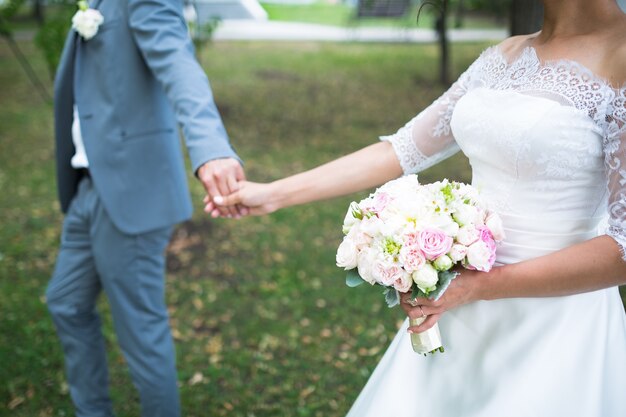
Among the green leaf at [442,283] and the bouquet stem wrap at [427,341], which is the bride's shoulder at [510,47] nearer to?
the green leaf at [442,283]

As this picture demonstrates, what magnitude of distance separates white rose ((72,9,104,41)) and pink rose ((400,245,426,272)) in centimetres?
189

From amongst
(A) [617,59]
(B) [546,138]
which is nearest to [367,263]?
(B) [546,138]

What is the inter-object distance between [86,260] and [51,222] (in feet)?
12.5

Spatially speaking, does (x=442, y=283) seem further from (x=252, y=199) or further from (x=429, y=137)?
(x=252, y=199)

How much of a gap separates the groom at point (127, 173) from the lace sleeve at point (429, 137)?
75cm

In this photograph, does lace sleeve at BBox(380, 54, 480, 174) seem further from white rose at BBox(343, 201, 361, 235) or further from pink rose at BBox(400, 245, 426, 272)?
pink rose at BBox(400, 245, 426, 272)

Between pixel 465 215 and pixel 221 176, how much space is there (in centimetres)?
124

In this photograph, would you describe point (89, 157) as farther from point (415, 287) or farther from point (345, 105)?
point (345, 105)

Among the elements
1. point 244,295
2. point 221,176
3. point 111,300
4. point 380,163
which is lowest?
point 244,295

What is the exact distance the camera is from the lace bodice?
72.4 inches

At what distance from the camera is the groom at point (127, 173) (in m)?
2.87

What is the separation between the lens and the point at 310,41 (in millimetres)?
17234

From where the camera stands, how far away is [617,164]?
1.80 m

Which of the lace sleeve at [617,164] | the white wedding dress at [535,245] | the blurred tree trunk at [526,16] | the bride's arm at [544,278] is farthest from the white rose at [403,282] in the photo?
the blurred tree trunk at [526,16]
